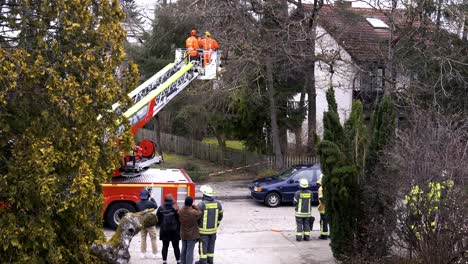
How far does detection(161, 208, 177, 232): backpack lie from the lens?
412 inches

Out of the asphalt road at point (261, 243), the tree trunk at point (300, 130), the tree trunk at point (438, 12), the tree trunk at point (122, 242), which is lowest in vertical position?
the asphalt road at point (261, 243)

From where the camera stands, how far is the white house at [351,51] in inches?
847

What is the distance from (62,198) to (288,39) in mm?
14418

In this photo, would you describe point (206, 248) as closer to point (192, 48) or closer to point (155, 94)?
point (155, 94)

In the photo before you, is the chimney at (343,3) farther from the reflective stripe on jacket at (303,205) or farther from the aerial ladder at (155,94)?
the reflective stripe on jacket at (303,205)

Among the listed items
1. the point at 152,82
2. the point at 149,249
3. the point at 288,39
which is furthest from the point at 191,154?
the point at 149,249

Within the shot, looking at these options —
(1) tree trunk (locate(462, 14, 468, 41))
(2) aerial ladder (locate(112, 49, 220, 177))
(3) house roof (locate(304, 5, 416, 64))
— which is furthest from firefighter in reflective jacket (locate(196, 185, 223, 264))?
(1) tree trunk (locate(462, 14, 468, 41))

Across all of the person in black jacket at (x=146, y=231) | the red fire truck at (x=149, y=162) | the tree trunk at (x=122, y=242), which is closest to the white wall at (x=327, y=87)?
the red fire truck at (x=149, y=162)

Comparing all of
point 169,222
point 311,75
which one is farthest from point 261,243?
point 311,75

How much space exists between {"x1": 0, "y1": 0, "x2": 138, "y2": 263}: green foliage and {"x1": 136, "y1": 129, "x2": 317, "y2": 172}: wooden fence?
1714 cm

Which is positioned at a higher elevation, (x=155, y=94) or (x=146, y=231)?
(x=155, y=94)

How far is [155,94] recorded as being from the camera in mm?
14117

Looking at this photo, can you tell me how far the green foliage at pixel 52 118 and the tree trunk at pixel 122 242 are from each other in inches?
54.2

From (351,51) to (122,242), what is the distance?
1886 cm
